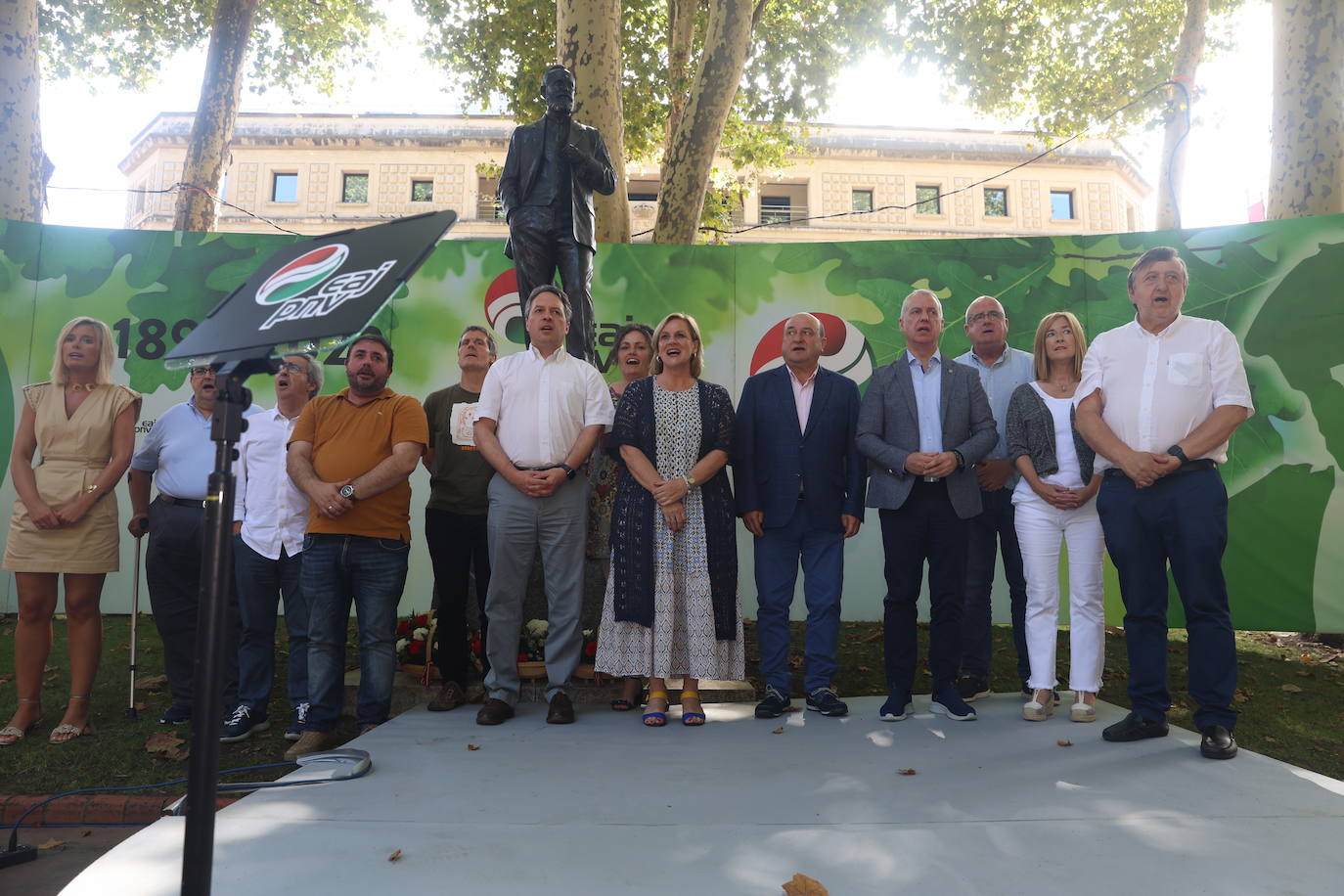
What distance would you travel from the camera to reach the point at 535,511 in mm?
3695

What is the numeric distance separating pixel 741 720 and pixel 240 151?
34.6 m

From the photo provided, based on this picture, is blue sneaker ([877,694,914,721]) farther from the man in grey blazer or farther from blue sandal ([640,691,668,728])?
blue sandal ([640,691,668,728])

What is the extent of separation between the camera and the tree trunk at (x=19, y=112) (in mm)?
6816

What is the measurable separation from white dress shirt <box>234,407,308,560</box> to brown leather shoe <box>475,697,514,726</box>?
122 cm

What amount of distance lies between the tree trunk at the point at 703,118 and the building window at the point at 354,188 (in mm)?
26868

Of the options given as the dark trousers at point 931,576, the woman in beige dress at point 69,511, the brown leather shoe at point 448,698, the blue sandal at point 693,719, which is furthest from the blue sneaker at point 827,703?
the woman in beige dress at point 69,511

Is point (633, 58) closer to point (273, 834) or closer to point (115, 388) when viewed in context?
point (115, 388)

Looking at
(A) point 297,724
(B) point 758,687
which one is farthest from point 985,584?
(A) point 297,724

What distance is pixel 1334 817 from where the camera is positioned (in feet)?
7.76

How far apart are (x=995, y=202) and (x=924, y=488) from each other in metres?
33.3

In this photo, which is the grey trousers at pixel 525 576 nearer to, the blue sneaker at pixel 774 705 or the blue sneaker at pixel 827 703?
the blue sneaker at pixel 774 705

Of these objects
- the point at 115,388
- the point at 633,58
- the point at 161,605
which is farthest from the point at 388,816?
the point at 633,58

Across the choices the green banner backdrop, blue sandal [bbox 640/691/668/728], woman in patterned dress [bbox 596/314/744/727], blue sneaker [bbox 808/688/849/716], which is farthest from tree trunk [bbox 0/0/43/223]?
blue sneaker [bbox 808/688/849/716]

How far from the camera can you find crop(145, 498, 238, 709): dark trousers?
4.16 m
